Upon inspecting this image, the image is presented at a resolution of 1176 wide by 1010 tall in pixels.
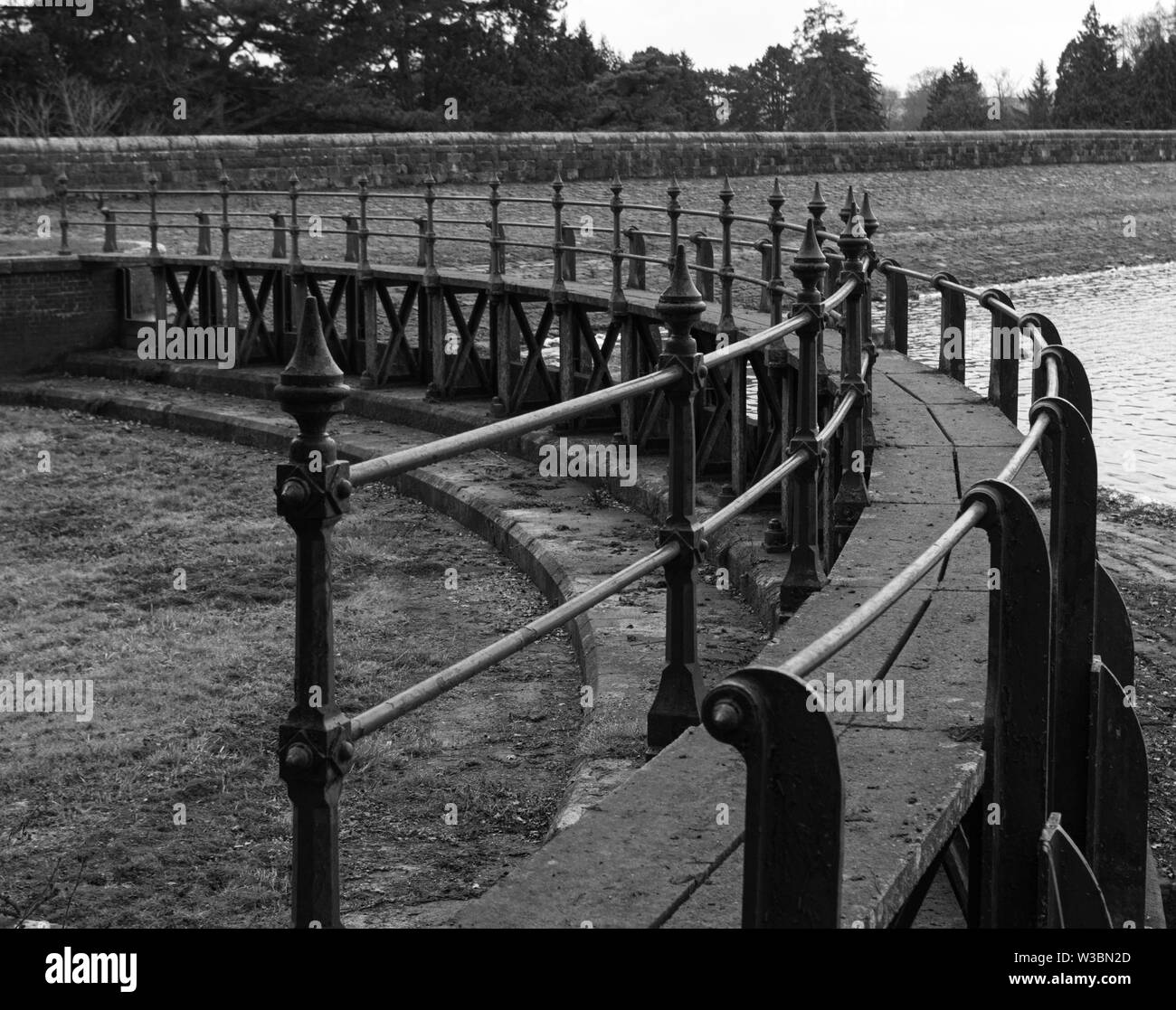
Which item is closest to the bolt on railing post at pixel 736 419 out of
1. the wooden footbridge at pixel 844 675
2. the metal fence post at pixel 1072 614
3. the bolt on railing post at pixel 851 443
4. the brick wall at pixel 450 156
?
the wooden footbridge at pixel 844 675

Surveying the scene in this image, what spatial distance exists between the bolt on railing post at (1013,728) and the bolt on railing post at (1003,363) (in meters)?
5.08

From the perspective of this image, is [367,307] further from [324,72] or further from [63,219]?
[324,72]

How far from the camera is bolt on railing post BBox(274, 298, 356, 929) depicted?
2756 mm

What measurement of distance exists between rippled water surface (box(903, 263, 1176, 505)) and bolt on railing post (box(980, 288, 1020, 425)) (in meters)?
0.52

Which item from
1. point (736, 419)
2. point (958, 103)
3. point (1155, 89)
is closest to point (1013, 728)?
point (736, 419)

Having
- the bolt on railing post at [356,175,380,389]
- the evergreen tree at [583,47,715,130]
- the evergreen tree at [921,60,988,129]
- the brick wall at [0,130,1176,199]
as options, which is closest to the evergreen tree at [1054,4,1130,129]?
the evergreen tree at [921,60,988,129]

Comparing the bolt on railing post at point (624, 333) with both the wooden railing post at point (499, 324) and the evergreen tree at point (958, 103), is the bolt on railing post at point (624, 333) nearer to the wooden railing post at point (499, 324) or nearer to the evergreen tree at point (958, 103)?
the wooden railing post at point (499, 324)

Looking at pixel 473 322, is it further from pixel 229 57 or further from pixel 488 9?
pixel 488 9

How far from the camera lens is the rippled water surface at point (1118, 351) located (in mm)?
12781

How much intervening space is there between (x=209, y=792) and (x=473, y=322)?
8875 mm

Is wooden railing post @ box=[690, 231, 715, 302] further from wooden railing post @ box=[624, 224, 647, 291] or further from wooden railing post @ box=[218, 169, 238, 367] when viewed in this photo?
wooden railing post @ box=[218, 169, 238, 367]

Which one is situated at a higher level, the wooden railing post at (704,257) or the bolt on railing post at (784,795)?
the wooden railing post at (704,257)

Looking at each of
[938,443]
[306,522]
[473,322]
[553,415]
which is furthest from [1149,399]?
[306,522]

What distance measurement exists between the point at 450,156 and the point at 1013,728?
76.4ft
